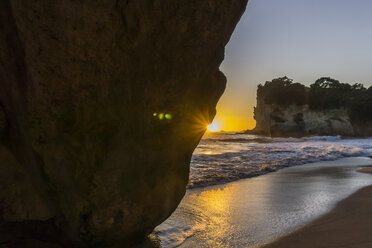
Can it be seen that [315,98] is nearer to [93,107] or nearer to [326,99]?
[326,99]

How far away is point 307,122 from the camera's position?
36.8 metres

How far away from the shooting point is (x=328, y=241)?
93.5 inches

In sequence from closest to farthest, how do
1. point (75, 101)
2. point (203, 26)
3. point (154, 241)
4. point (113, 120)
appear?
point (75, 101)
point (113, 120)
point (203, 26)
point (154, 241)

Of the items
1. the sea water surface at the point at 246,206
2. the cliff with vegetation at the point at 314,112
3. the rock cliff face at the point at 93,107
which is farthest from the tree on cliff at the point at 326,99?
the rock cliff face at the point at 93,107

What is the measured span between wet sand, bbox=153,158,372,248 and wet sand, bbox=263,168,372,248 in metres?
0.06

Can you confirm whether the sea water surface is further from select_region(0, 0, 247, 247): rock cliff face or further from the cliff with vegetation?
the cliff with vegetation

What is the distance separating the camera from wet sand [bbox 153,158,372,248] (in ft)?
8.57

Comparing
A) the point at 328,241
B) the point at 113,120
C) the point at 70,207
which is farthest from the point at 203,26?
the point at 328,241

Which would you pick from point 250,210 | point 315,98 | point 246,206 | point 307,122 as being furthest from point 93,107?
point 315,98

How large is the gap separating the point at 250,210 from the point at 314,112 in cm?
3848

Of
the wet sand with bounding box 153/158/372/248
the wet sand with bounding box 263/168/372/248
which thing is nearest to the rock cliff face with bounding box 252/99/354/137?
the wet sand with bounding box 153/158/372/248

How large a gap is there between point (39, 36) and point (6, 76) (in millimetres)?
380

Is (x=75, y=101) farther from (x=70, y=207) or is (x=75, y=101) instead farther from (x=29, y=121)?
(x=70, y=207)

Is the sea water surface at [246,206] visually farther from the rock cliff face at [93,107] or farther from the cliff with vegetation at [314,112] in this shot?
the cliff with vegetation at [314,112]
